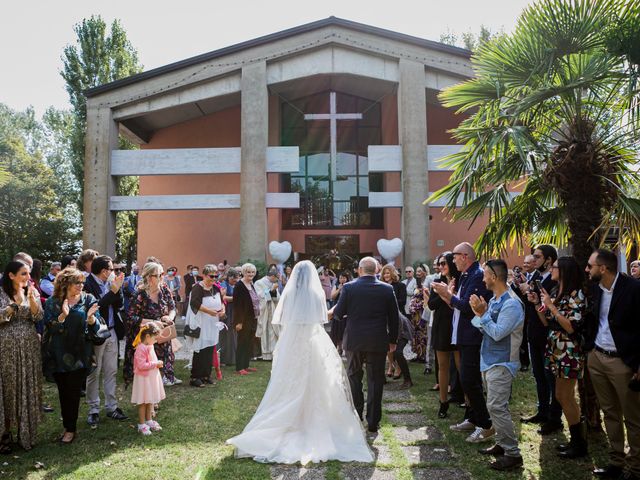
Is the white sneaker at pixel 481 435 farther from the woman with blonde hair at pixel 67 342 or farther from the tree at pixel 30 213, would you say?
the tree at pixel 30 213

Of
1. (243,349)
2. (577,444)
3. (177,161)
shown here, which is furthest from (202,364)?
(177,161)

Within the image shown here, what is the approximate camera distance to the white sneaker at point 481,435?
17.5 ft

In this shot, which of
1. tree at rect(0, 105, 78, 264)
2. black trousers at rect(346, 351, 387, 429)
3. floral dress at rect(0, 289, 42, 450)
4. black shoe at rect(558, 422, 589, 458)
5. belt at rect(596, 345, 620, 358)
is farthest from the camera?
tree at rect(0, 105, 78, 264)

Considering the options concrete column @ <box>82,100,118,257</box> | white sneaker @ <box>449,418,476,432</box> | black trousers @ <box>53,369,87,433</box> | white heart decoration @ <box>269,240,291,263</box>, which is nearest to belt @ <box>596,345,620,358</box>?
white sneaker @ <box>449,418,476,432</box>

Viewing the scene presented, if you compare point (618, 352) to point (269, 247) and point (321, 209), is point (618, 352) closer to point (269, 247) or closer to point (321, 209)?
point (269, 247)

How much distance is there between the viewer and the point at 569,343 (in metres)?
4.98

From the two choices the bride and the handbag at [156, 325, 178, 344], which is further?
the handbag at [156, 325, 178, 344]

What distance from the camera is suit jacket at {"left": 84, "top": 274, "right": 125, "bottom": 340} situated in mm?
6137

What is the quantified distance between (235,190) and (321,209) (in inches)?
166

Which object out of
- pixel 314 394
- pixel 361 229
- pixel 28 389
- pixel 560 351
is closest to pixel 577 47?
pixel 560 351

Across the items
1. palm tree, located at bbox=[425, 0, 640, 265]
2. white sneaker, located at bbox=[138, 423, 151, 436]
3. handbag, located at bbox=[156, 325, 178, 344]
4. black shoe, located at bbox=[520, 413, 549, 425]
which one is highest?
→ palm tree, located at bbox=[425, 0, 640, 265]

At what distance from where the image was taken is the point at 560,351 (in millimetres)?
4996

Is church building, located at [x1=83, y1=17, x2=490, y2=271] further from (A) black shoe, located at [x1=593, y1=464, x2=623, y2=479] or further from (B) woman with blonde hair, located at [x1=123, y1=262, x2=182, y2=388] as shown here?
(A) black shoe, located at [x1=593, y1=464, x2=623, y2=479]

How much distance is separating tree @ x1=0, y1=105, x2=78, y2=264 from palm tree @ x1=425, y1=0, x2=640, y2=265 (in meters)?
27.3
